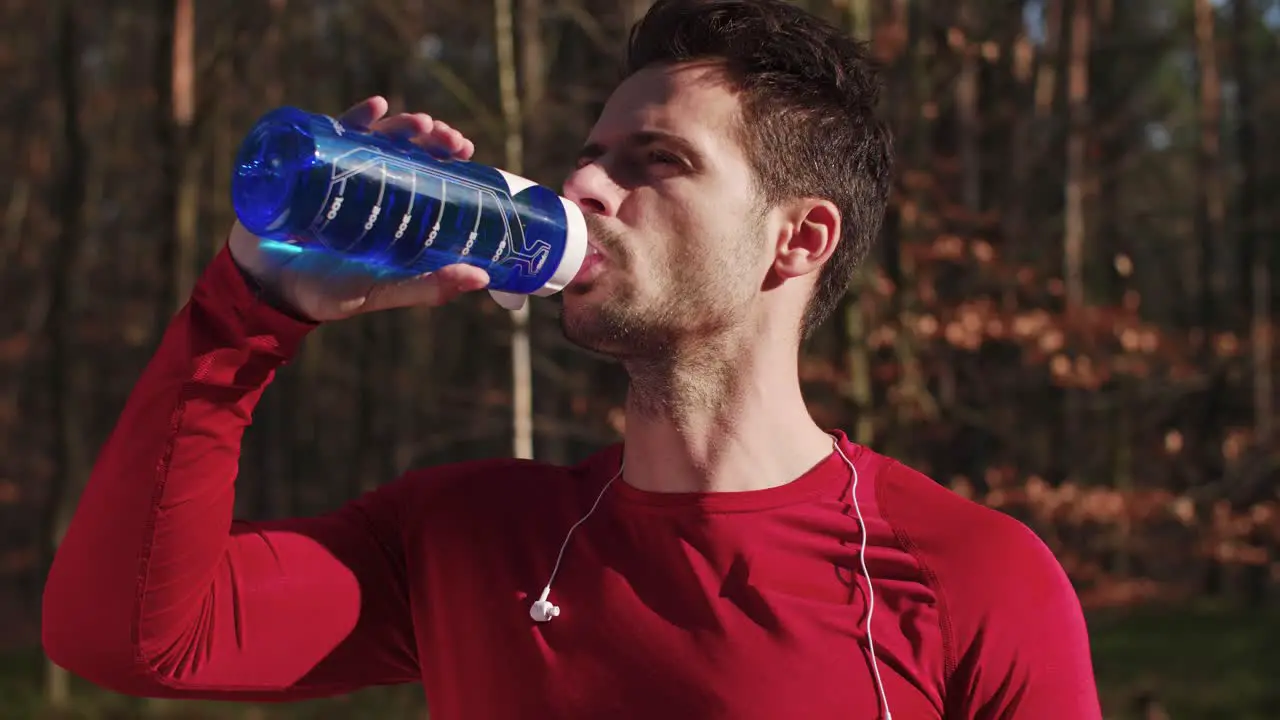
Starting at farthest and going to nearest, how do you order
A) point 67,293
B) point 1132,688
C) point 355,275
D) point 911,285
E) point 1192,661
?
point 1192,661 → point 67,293 → point 1132,688 → point 911,285 → point 355,275

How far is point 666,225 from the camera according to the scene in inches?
83.8

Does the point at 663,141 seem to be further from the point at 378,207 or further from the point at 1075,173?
the point at 1075,173

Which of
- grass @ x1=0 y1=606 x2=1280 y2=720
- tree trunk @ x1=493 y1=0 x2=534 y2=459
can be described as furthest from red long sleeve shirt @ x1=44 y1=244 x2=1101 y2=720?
grass @ x1=0 y1=606 x2=1280 y2=720

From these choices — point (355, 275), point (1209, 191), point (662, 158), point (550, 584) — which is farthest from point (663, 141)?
point (1209, 191)

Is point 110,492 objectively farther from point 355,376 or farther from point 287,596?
point 355,376

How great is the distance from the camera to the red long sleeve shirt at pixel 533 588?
72.5 inches

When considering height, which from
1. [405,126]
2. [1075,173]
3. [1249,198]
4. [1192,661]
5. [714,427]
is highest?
[405,126]

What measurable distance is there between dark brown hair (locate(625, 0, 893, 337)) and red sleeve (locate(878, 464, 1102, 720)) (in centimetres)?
59

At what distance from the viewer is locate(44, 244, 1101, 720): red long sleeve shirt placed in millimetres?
1842

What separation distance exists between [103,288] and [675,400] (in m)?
20.3

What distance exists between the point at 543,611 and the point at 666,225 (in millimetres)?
644

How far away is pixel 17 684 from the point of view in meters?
11.5

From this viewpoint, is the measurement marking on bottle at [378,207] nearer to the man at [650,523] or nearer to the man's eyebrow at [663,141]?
the man at [650,523]

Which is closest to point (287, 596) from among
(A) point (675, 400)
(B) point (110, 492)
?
(B) point (110, 492)
